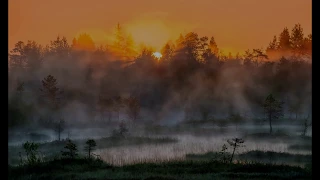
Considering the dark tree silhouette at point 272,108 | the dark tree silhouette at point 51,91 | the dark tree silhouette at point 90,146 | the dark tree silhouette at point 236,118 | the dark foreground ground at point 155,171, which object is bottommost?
the dark foreground ground at point 155,171

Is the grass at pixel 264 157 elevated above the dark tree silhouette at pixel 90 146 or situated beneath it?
situated beneath

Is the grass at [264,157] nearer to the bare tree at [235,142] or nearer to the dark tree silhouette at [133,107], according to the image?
the bare tree at [235,142]

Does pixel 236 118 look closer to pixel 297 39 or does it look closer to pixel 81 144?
pixel 297 39

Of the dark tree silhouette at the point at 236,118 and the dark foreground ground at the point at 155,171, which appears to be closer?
the dark foreground ground at the point at 155,171

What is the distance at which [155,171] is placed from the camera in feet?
13.0

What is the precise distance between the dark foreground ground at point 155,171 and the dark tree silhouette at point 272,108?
1.26 feet

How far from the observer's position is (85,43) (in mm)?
4031

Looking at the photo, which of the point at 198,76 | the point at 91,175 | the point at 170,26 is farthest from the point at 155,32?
the point at 91,175

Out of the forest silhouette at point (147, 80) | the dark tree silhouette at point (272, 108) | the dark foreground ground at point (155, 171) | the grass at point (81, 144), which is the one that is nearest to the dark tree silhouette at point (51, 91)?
the forest silhouette at point (147, 80)

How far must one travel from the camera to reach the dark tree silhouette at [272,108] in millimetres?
3979

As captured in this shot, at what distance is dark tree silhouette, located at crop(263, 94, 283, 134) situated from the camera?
13.1ft
